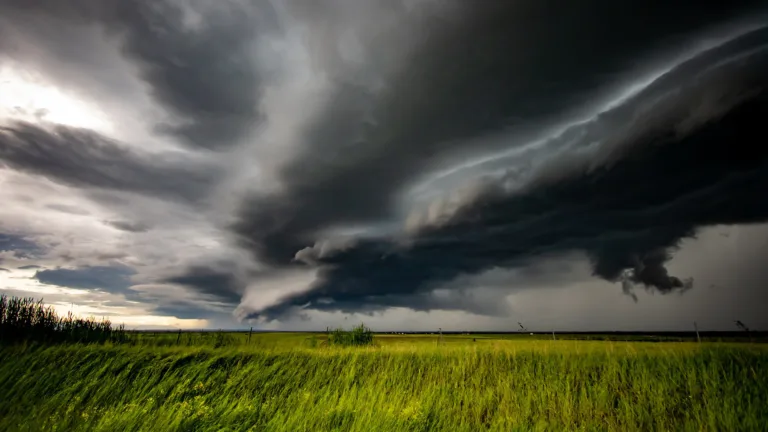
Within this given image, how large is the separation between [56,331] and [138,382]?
1483 centimetres

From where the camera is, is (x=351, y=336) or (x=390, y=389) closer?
(x=390, y=389)

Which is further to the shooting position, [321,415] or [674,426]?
[674,426]

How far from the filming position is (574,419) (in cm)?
1046

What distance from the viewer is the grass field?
23.7ft

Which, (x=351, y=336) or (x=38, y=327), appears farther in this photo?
(x=351, y=336)

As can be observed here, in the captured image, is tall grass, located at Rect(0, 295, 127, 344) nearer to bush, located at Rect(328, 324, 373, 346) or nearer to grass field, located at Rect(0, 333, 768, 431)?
grass field, located at Rect(0, 333, 768, 431)

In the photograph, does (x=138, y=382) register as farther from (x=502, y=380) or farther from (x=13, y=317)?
(x=13, y=317)

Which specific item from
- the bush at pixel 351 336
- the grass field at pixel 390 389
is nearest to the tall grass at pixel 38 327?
the grass field at pixel 390 389

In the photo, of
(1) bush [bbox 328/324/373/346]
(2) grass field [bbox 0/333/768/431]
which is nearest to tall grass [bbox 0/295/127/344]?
(2) grass field [bbox 0/333/768/431]

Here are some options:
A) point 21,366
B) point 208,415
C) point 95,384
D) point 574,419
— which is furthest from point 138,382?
point 574,419

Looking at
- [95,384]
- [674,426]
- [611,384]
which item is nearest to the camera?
[674,426]

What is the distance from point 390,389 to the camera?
13.9m

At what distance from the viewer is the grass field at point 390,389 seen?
7.22 meters

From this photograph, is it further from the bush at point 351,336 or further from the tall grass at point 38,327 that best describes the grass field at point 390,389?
the bush at point 351,336
